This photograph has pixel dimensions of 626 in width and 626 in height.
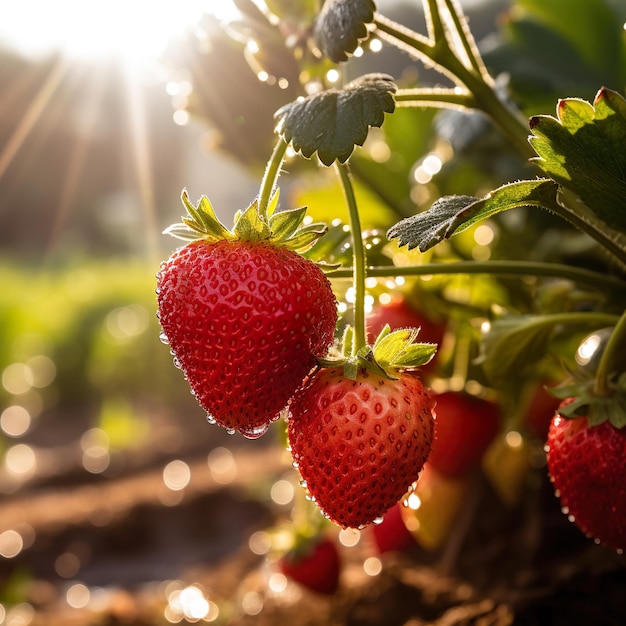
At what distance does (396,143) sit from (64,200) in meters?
14.8

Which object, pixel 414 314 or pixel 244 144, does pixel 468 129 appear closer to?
pixel 414 314

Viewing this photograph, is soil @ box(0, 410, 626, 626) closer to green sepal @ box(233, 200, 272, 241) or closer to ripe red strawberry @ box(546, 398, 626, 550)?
ripe red strawberry @ box(546, 398, 626, 550)

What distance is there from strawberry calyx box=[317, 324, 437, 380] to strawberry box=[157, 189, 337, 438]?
1.0 inches


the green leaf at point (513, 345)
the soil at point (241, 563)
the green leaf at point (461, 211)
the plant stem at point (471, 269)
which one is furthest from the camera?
the soil at point (241, 563)

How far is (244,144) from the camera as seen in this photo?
1.39 metres

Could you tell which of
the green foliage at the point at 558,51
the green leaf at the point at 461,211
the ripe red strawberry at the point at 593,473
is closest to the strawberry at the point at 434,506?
the ripe red strawberry at the point at 593,473

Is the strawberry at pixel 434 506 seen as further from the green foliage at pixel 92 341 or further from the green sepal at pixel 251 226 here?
the green foliage at pixel 92 341

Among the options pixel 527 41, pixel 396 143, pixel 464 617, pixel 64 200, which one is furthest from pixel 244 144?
pixel 64 200

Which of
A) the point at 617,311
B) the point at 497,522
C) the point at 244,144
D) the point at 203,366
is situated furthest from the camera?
the point at 497,522

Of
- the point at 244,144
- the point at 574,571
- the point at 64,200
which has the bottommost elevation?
the point at 64,200

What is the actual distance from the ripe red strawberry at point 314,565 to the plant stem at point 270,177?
29.7 inches

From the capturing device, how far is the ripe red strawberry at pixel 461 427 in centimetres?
122

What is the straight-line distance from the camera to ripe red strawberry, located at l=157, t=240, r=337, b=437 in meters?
0.76

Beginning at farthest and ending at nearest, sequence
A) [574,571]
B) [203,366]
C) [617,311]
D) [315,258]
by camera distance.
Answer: [574,571] → [617,311] → [315,258] → [203,366]
